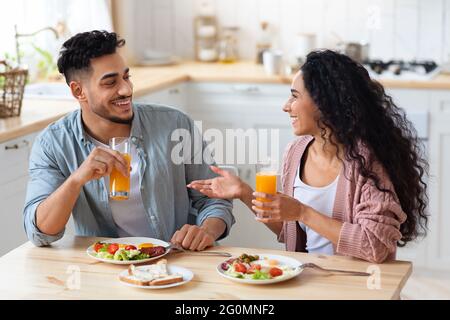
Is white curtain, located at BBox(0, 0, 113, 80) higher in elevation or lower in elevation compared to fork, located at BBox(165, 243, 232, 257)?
higher

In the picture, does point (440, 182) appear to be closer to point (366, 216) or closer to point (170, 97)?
point (170, 97)

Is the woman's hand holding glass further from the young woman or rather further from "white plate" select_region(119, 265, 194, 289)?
"white plate" select_region(119, 265, 194, 289)

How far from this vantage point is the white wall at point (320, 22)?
4.69 m

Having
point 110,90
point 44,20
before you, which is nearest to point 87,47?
point 110,90

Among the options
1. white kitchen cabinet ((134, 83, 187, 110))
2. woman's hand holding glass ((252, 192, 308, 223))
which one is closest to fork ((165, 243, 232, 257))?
woman's hand holding glass ((252, 192, 308, 223))

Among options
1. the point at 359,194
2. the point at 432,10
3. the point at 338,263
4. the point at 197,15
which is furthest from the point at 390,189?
the point at 197,15

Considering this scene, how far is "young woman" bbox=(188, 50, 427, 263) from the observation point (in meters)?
2.10

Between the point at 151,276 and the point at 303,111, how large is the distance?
2.24 feet

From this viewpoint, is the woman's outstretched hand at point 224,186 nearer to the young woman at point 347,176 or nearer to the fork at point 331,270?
the young woman at point 347,176

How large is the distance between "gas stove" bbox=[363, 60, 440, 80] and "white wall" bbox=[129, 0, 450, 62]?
23 cm

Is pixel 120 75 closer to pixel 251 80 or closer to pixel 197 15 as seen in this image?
pixel 251 80

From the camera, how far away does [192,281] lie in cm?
193

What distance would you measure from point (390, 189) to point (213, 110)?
7.82 ft

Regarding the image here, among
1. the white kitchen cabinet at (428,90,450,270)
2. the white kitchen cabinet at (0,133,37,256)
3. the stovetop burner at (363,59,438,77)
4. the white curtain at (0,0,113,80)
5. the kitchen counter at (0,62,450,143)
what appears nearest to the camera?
the white kitchen cabinet at (0,133,37,256)
